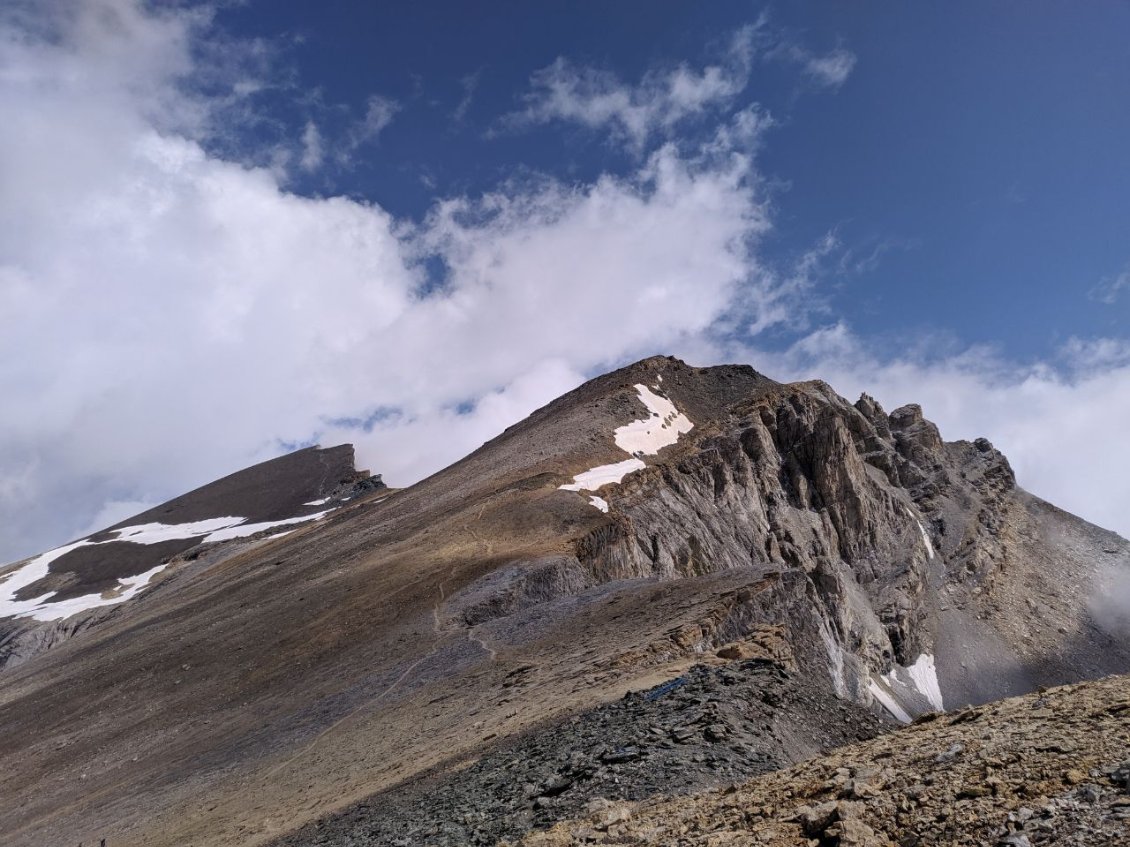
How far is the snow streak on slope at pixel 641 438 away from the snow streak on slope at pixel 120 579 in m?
45.7

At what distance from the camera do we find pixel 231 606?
41.2 m

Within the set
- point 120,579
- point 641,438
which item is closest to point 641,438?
point 641,438

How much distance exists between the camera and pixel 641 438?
2037 inches

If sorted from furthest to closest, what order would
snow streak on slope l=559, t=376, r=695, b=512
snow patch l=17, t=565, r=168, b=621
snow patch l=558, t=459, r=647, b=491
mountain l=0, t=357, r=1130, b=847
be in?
snow patch l=17, t=565, r=168, b=621, snow streak on slope l=559, t=376, r=695, b=512, snow patch l=558, t=459, r=647, b=491, mountain l=0, t=357, r=1130, b=847

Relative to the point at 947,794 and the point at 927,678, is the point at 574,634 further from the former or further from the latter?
the point at 927,678

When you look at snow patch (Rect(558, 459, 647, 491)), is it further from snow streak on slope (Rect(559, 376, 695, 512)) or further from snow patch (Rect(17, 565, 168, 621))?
snow patch (Rect(17, 565, 168, 621))

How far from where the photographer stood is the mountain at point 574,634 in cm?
1414

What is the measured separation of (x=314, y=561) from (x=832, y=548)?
30.7m

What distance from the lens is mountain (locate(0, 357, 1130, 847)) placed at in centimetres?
1414

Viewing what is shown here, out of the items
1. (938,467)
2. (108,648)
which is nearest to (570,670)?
(108,648)

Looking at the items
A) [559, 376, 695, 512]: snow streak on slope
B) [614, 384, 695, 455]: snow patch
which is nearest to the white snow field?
[559, 376, 695, 512]: snow streak on slope

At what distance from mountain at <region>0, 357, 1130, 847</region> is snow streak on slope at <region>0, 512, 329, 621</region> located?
646cm

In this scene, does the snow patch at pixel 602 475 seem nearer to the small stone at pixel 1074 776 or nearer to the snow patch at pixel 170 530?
the small stone at pixel 1074 776

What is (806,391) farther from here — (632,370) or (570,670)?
(570,670)
